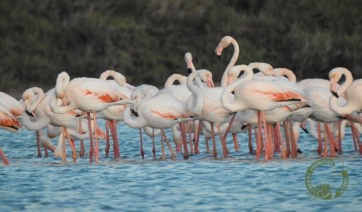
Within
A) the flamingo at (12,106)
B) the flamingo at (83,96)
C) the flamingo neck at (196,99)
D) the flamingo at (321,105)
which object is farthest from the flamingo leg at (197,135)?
the flamingo at (12,106)

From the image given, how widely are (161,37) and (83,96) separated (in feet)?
42.2

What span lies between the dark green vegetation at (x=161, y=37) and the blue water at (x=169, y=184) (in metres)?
10.6

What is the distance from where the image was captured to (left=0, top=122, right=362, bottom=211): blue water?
25.4ft

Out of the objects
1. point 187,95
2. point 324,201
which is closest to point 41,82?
point 187,95

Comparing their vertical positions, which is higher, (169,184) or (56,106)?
(56,106)

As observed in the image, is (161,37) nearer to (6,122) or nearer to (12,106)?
(12,106)

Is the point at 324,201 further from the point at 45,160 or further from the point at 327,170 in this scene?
the point at 45,160

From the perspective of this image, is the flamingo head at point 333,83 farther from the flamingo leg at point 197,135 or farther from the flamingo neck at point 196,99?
the flamingo leg at point 197,135

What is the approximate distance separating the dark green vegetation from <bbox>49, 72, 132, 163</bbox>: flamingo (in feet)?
Result: 35.6

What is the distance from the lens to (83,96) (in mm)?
10336

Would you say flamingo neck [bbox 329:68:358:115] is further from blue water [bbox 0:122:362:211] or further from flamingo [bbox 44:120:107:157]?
flamingo [bbox 44:120:107:157]

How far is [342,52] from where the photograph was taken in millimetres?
21844

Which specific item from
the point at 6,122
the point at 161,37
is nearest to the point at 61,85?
the point at 6,122

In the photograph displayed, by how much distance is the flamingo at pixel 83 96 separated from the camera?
10328mm
